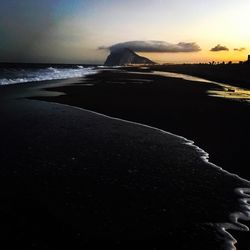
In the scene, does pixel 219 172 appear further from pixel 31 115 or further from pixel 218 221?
pixel 31 115

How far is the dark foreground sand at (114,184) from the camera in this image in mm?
6211

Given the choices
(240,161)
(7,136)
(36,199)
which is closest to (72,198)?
(36,199)

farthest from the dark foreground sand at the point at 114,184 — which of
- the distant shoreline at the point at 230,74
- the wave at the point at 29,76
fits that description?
the distant shoreline at the point at 230,74

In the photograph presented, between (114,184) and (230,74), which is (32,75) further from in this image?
(114,184)

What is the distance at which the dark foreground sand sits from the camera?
621 centimetres

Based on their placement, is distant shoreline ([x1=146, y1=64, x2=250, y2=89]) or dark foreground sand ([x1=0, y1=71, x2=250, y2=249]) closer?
dark foreground sand ([x1=0, y1=71, x2=250, y2=249])

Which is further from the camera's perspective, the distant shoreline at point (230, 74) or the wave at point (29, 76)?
the distant shoreline at point (230, 74)

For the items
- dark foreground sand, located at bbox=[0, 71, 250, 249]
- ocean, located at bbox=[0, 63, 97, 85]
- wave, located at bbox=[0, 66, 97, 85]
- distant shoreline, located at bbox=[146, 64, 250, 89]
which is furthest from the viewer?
distant shoreline, located at bbox=[146, 64, 250, 89]

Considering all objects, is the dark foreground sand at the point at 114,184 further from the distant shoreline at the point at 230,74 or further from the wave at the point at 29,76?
the distant shoreline at the point at 230,74

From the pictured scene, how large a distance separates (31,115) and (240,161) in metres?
11.2

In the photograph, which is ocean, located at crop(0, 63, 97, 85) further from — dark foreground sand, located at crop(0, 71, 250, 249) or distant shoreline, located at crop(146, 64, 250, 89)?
dark foreground sand, located at crop(0, 71, 250, 249)

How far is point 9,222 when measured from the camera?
21.3ft

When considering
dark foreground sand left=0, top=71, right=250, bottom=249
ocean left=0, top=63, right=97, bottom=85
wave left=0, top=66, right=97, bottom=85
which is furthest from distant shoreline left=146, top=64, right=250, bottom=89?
dark foreground sand left=0, top=71, right=250, bottom=249

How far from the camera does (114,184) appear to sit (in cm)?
868
